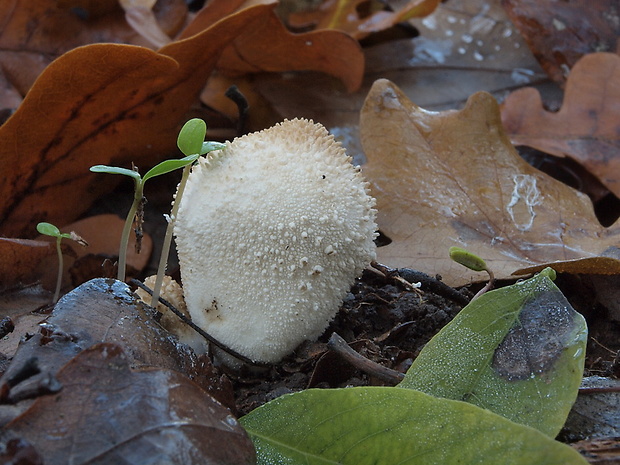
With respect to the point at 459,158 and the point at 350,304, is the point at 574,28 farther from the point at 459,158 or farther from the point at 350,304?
the point at 350,304

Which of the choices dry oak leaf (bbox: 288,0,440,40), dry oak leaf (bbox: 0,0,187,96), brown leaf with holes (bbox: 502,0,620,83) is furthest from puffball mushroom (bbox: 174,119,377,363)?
brown leaf with holes (bbox: 502,0,620,83)

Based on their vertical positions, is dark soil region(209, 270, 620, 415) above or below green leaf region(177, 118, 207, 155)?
below

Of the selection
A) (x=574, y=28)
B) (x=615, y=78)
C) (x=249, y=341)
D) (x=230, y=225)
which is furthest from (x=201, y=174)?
(x=574, y=28)

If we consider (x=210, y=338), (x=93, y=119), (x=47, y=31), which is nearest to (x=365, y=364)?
(x=210, y=338)

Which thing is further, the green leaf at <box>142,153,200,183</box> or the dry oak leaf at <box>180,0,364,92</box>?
the dry oak leaf at <box>180,0,364,92</box>

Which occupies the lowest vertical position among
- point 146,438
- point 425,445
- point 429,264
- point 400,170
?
point 429,264

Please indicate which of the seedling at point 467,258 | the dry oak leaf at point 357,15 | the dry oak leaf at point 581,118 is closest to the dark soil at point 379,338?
the seedling at point 467,258

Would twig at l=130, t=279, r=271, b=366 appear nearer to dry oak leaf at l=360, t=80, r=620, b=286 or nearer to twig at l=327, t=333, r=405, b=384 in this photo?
twig at l=327, t=333, r=405, b=384
